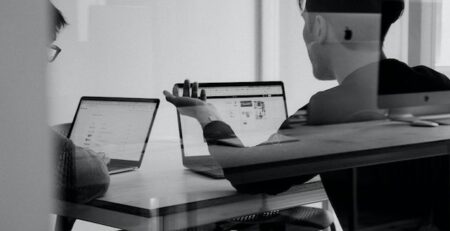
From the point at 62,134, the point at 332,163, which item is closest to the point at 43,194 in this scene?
the point at 62,134

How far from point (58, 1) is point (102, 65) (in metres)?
0.12

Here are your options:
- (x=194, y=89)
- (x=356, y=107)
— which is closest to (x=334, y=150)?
(x=356, y=107)

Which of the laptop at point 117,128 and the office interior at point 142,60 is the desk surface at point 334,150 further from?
the laptop at point 117,128

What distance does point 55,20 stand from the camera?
620 millimetres

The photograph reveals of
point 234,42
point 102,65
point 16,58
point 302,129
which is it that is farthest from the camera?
point 302,129

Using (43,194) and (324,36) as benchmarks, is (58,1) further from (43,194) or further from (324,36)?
(324,36)

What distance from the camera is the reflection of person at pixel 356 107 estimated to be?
0.93 meters

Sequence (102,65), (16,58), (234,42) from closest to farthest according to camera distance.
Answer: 1. (16,58)
2. (102,65)
3. (234,42)

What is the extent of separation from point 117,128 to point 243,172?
244 mm

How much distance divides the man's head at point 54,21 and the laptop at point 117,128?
0.35 feet

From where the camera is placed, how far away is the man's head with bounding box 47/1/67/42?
0.60 metres

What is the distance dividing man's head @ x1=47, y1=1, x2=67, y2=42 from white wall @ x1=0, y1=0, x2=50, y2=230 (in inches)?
0.8

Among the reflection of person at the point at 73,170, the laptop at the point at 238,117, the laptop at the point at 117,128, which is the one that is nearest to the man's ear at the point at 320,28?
the laptop at the point at 238,117

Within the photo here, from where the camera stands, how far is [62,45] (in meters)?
0.65
